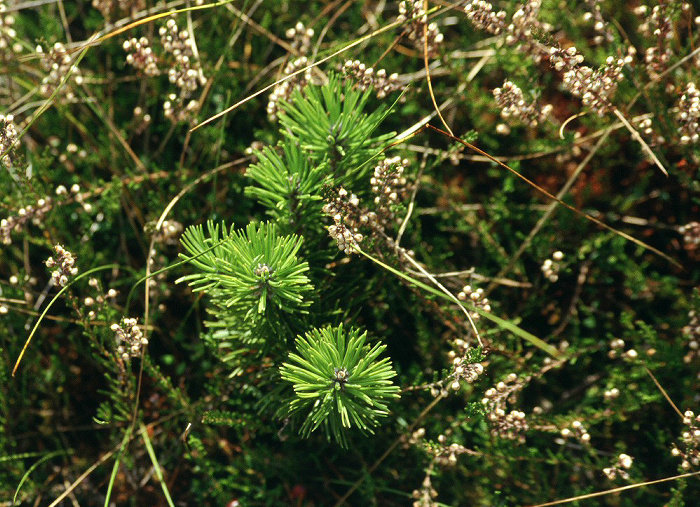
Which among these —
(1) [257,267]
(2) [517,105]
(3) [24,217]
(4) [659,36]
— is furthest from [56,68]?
(4) [659,36]

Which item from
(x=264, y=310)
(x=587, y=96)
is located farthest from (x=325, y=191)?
(x=587, y=96)

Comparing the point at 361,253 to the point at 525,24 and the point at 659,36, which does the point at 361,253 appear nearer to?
the point at 525,24

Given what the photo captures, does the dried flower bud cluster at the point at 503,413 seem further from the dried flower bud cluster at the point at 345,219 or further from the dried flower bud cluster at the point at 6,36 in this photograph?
the dried flower bud cluster at the point at 6,36

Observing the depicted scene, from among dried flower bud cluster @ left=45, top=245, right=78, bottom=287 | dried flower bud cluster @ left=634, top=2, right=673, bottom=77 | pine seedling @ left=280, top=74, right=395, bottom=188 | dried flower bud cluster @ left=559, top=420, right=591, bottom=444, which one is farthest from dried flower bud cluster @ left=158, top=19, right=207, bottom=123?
dried flower bud cluster @ left=559, top=420, right=591, bottom=444

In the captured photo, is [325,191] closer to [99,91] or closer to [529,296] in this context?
[529,296]

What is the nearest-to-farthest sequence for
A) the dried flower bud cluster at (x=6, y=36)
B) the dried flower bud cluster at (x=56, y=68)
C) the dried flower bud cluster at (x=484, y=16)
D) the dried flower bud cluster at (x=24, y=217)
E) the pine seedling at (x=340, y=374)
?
1. the pine seedling at (x=340, y=374)
2. the dried flower bud cluster at (x=484, y=16)
3. the dried flower bud cluster at (x=24, y=217)
4. the dried flower bud cluster at (x=56, y=68)
5. the dried flower bud cluster at (x=6, y=36)

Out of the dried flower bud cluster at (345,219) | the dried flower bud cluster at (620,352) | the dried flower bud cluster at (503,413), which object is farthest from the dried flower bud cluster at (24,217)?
the dried flower bud cluster at (620,352)

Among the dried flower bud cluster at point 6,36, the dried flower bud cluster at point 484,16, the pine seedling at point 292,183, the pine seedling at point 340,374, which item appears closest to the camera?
the pine seedling at point 340,374
